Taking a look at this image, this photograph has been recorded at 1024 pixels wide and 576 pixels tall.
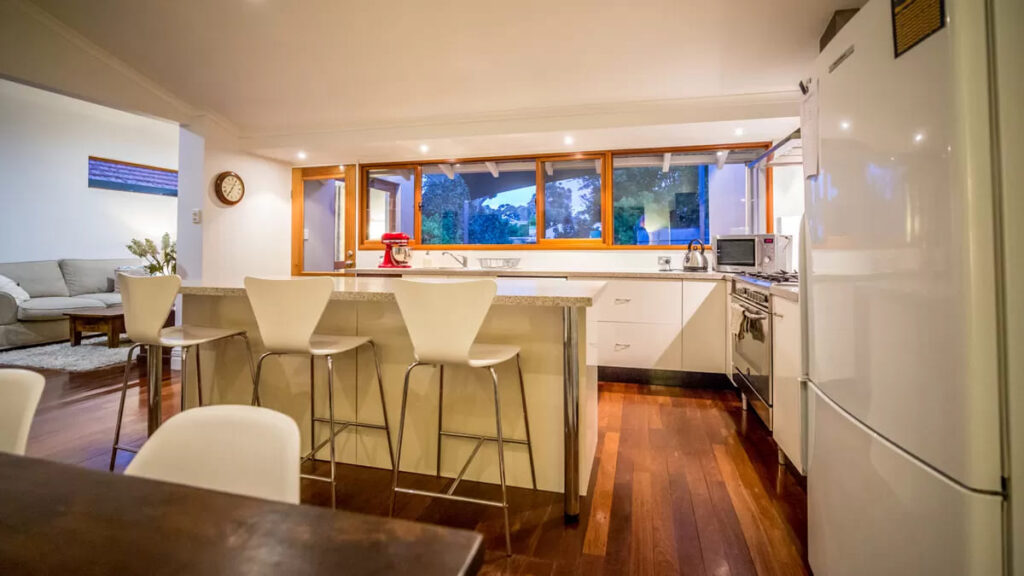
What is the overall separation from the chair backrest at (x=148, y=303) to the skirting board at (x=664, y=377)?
3.13 m

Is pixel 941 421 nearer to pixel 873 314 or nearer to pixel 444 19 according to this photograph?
pixel 873 314

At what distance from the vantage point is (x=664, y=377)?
3.90m

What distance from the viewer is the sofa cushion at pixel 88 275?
18.9ft

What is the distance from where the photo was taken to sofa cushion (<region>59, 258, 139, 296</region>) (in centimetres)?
575

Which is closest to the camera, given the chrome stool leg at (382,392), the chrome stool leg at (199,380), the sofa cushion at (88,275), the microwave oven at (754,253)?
the chrome stool leg at (382,392)

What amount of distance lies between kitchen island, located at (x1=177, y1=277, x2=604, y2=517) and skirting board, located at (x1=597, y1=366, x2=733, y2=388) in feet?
6.25

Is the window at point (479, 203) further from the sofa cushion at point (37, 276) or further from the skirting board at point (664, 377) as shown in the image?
the sofa cushion at point (37, 276)

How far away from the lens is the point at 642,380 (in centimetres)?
Answer: 397

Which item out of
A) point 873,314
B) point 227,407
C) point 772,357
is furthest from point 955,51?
point 772,357

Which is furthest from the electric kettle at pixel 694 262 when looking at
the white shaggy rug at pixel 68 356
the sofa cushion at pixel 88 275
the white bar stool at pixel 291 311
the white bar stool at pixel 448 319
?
the sofa cushion at pixel 88 275

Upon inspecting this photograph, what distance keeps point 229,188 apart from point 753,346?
480 centimetres

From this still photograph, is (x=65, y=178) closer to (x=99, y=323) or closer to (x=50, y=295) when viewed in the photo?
(x=50, y=295)

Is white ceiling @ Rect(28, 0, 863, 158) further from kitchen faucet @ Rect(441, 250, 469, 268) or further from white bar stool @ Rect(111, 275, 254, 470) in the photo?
white bar stool @ Rect(111, 275, 254, 470)

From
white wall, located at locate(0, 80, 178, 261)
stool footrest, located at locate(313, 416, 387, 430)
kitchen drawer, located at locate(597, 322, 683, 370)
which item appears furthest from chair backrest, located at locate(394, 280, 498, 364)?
white wall, located at locate(0, 80, 178, 261)
